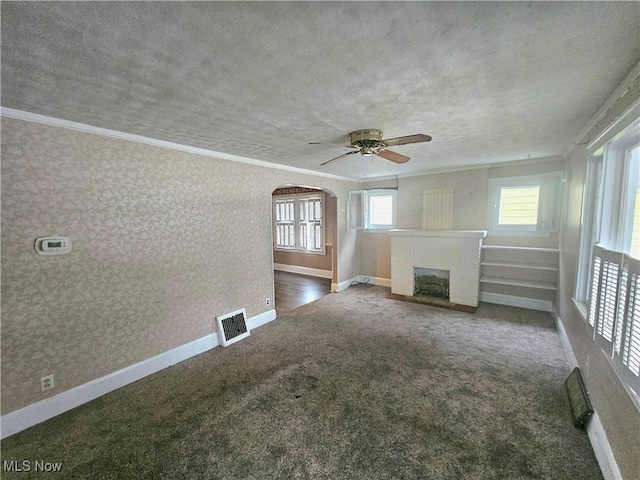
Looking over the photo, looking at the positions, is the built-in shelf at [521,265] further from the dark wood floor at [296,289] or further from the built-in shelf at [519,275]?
the dark wood floor at [296,289]

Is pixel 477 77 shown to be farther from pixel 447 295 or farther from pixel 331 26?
pixel 447 295

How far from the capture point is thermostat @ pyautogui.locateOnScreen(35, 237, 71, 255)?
2090 mm

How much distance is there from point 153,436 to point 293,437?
1.01 metres

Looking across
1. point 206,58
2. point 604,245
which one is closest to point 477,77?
point 206,58

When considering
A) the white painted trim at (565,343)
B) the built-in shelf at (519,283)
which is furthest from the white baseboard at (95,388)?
the built-in shelf at (519,283)

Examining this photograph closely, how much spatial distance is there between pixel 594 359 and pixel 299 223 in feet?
20.7

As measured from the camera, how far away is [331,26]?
112 cm

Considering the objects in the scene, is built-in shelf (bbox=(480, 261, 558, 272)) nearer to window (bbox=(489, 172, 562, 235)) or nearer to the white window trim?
window (bbox=(489, 172, 562, 235))

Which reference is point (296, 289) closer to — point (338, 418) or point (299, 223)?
point (299, 223)

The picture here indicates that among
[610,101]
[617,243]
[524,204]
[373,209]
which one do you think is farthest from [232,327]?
[524,204]

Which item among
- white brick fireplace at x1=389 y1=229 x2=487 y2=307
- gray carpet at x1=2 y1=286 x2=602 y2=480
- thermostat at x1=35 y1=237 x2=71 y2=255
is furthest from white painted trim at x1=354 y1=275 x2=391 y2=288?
thermostat at x1=35 y1=237 x2=71 y2=255

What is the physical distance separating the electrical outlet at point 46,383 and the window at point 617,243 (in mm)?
3779

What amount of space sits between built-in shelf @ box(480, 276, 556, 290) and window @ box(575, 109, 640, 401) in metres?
1.79

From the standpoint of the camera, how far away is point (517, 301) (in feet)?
14.6
